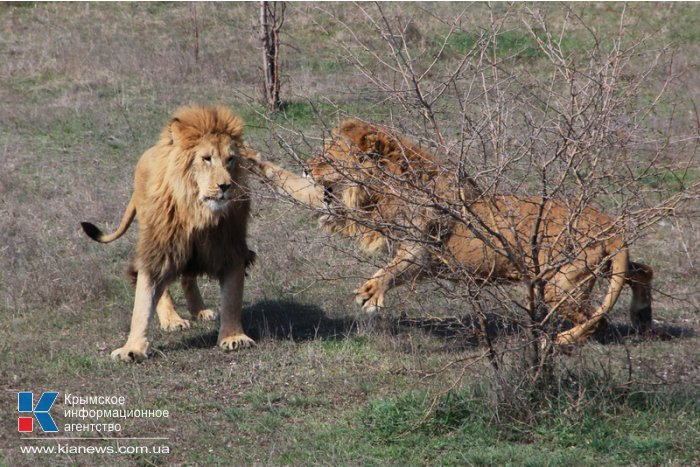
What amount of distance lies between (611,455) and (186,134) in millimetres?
3678

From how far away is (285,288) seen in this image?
902cm

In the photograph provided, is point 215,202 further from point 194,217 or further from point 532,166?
point 532,166

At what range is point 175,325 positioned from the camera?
26.2 feet

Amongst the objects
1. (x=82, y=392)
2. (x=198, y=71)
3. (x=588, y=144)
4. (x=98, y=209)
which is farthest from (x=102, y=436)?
(x=198, y=71)

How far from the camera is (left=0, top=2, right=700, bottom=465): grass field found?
218 inches

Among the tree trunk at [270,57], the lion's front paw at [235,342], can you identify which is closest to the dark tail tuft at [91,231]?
the lion's front paw at [235,342]

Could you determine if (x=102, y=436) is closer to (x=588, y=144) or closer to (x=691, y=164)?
(x=588, y=144)

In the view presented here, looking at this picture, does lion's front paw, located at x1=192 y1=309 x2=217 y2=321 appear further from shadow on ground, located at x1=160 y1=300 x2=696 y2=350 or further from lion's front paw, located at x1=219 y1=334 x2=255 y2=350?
lion's front paw, located at x1=219 y1=334 x2=255 y2=350

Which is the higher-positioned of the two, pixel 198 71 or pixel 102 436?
pixel 198 71

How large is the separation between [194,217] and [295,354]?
120 centimetres

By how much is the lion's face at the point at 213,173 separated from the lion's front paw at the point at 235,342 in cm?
93

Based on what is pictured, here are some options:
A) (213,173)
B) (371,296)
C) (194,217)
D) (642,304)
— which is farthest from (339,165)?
(642,304)

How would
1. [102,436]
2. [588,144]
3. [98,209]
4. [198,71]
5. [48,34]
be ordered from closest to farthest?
[588,144] → [102,436] → [98,209] → [198,71] → [48,34]

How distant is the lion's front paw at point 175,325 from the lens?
313 inches
